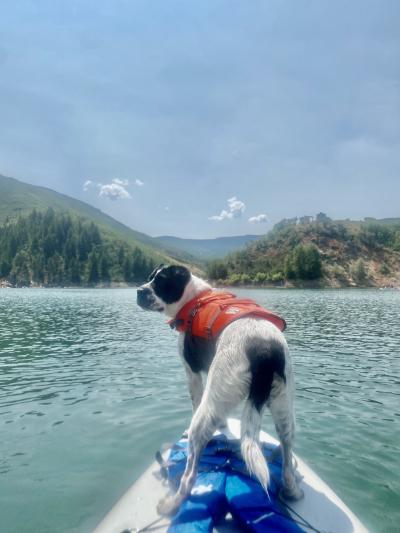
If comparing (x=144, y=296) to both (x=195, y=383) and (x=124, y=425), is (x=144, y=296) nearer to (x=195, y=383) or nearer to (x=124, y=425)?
(x=195, y=383)

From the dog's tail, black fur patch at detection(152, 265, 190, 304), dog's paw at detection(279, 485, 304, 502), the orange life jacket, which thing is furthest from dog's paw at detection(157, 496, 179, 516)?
black fur patch at detection(152, 265, 190, 304)

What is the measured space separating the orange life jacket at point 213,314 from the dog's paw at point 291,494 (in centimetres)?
212

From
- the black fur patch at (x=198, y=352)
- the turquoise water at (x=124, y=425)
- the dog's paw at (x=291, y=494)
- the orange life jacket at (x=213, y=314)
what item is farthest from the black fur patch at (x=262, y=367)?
the turquoise water at (x=124, y=425)

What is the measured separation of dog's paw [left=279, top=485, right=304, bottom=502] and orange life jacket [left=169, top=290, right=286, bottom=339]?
2.12 m

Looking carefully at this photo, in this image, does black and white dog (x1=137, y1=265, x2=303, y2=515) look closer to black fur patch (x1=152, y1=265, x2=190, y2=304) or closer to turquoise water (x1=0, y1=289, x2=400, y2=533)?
black fur patch (x1=152, y1=265, x2=190, y2=304)

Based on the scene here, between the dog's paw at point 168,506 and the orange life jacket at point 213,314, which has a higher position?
the orange life jacket at point 213,314

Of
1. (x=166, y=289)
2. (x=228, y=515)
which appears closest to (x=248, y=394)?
(x=228, y=515)

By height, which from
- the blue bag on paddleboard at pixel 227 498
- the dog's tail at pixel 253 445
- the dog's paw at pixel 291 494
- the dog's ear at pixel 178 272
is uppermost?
the dog's ear at pixel 178 272

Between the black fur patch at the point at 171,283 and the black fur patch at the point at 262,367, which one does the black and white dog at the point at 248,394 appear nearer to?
the black fur patch at the point at 262,367

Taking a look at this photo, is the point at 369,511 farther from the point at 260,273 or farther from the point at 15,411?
the point at 260,273

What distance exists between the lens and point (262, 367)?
180 inches

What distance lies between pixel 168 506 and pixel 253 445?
132 centimetres

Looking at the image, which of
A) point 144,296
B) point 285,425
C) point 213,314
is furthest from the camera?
point 144,296

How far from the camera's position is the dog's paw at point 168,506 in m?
4.49
